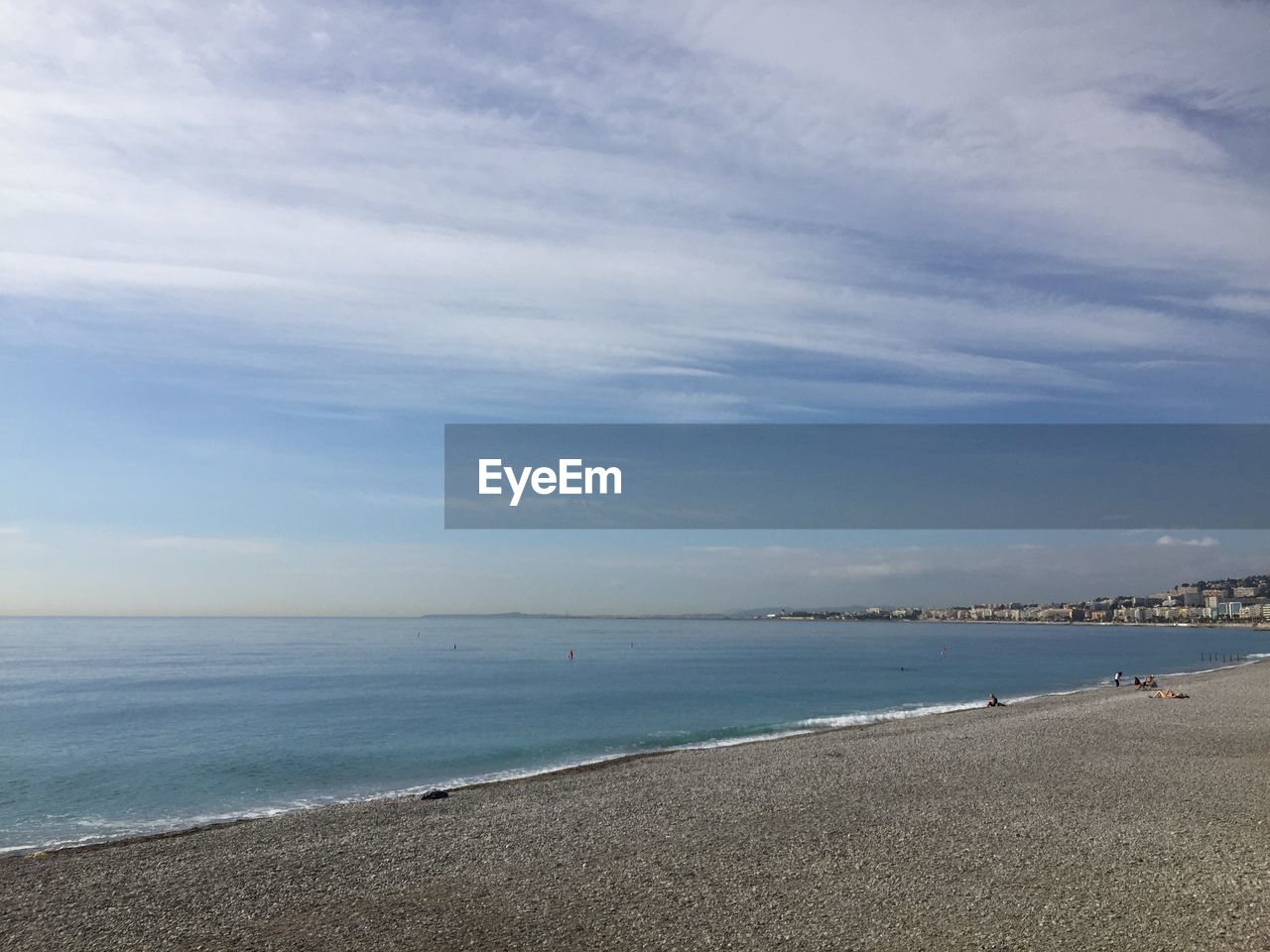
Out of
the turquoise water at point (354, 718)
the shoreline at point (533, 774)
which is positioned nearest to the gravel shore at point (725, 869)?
the shoreline at point (533, 774)

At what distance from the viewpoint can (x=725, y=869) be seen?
44.5 ft

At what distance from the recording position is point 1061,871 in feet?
42.3

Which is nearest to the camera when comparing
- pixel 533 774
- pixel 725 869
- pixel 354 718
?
pixel 725 869

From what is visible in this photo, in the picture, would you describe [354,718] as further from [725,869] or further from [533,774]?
[725,869]

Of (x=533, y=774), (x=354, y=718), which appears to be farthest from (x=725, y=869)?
(x=354, y=718)

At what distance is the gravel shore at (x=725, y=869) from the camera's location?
36.2ft

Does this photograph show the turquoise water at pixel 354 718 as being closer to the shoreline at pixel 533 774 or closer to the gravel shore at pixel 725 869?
the shoreline at pixel 533 774

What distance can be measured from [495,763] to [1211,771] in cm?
2010

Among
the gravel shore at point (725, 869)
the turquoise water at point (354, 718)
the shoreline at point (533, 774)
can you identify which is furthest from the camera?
the turquoise water at point (354, 718)

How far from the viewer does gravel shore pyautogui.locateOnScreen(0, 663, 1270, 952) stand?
11031mm

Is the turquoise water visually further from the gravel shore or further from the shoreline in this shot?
the gravel shore

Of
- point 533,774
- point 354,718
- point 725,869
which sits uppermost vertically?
point 725,869

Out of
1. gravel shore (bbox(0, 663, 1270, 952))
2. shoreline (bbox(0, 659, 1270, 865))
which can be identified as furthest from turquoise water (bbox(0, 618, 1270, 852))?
gravel shore (bbox(0, 663, 1270, 952))

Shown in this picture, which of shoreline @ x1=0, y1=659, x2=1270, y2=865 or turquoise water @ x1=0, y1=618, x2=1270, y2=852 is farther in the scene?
turquoise water @ x1=0, y1=618, x2=1270, y2=852
